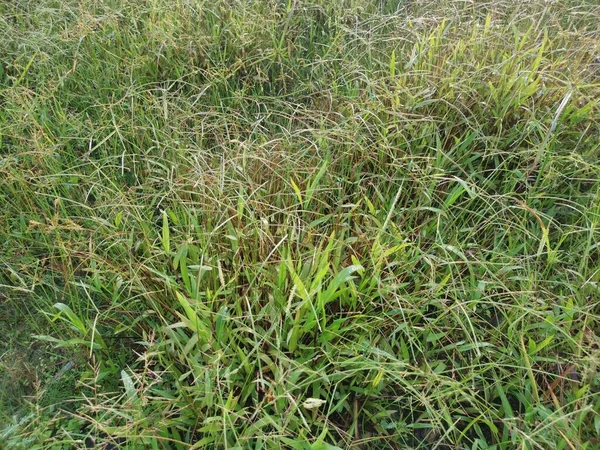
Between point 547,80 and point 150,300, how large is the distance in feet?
5.05

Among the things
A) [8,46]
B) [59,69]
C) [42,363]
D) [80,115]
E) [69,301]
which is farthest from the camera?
[8,46]

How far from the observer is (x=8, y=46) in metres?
2.44

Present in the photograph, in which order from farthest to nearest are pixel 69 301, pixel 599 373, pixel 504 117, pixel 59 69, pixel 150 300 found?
pixel 59 69, pixel 504 117, pixel 69 301, pixel 150 300, pixel 599 373

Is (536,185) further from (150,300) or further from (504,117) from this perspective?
(150,300)

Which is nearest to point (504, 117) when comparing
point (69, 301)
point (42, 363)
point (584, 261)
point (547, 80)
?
point (547, 80)

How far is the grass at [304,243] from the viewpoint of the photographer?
1309 millimetres

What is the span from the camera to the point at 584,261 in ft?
4.94

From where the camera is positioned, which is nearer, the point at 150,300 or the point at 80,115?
the point at 150,300

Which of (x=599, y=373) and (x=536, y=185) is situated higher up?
(x=536, y=185)

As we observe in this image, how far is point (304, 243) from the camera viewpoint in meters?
1.53

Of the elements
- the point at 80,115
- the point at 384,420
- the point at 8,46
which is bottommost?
the point at 384,420

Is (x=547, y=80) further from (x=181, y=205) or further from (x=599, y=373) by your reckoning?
(x=181, y=205)

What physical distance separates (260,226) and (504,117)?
38.3 inches

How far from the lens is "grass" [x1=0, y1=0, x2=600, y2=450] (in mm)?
1309
